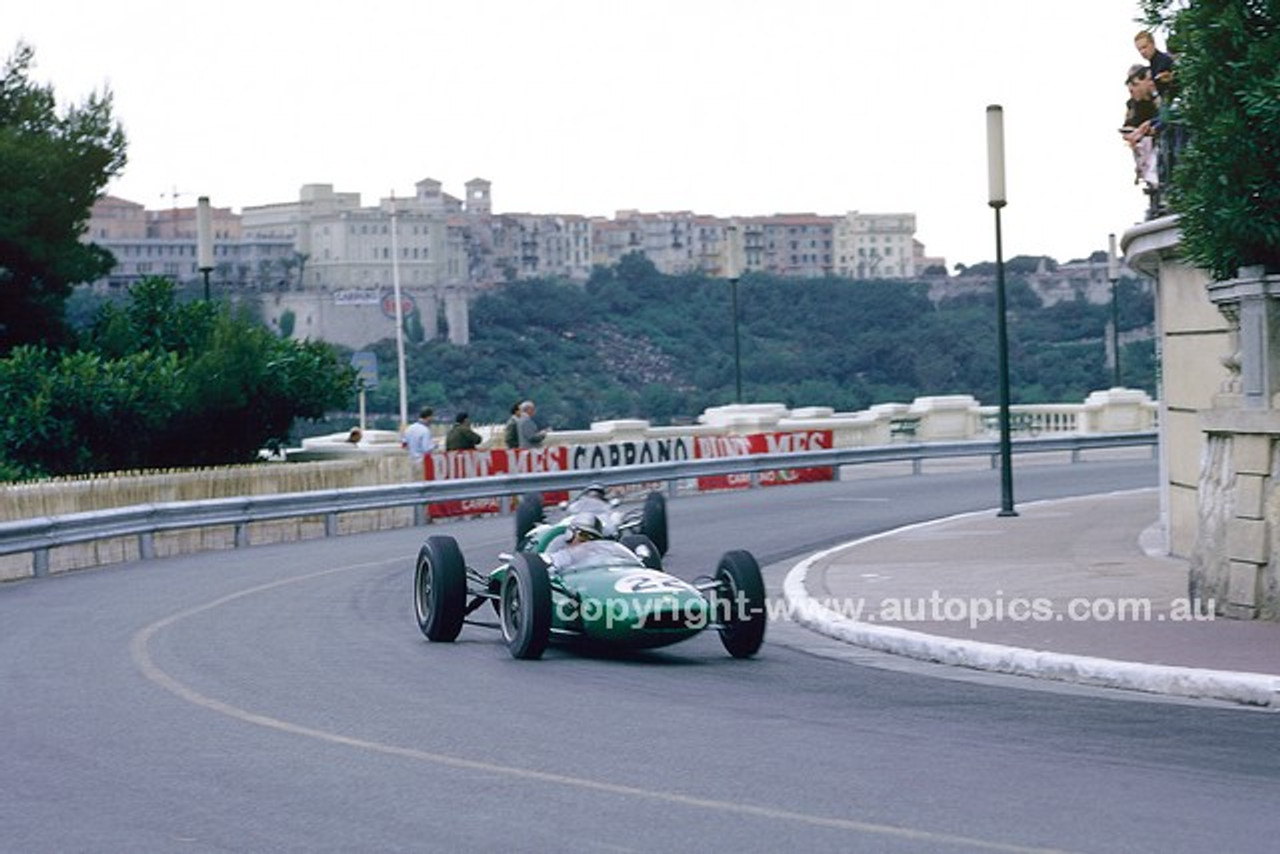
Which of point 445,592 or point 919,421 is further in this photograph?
point 919,421

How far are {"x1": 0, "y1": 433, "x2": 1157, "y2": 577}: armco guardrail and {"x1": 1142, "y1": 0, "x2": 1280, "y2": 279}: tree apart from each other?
14.3 m

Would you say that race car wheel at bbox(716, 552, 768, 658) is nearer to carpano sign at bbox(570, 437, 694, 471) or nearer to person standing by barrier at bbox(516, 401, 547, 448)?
person standing by barrier at bbox(516, 401, 547, 448)

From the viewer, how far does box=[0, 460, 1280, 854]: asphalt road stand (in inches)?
340

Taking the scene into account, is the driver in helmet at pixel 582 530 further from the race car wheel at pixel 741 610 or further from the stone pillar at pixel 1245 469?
the stone pillar at pixel 1245 469

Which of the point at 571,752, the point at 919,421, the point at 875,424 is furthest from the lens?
the point at 919,421

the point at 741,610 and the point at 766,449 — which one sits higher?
the point at 766,449

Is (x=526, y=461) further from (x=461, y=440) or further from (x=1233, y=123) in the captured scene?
(x=1233, y=123)

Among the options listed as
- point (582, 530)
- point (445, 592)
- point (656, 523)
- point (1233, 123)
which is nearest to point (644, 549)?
point (582, 530)

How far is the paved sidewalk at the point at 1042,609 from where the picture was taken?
510 inches

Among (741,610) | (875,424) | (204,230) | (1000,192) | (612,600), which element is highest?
(204,230)

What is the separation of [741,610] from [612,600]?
0.92 metres

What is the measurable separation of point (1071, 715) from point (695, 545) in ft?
46.7

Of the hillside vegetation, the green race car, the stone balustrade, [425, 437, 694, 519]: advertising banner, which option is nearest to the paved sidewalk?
the green race car

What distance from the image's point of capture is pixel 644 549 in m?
16.5
